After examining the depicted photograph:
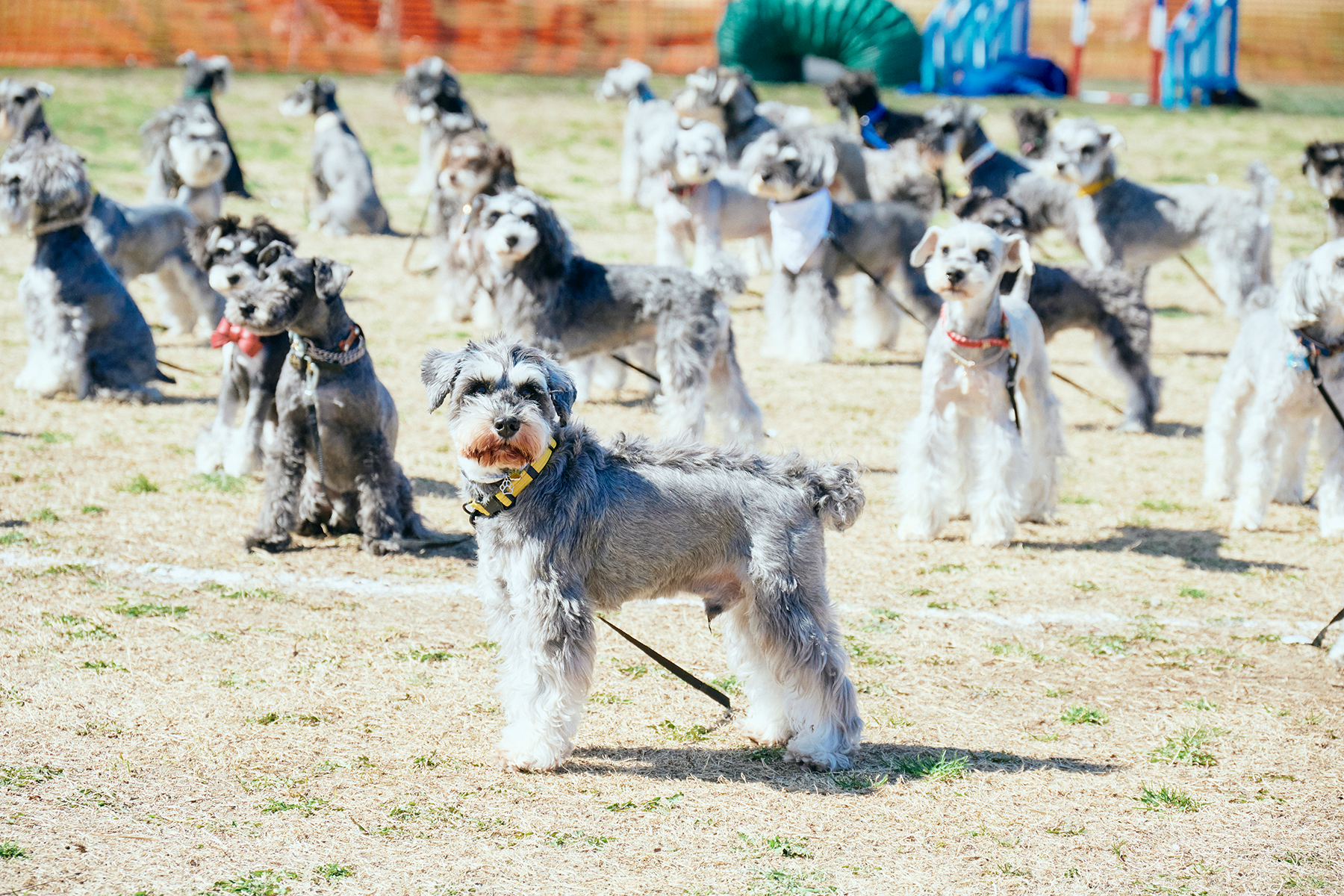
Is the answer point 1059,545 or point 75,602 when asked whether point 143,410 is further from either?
point 1059,545

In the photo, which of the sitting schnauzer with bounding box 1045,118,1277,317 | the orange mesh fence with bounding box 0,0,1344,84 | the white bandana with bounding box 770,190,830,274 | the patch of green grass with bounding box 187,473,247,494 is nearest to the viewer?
the patch of green grass with bounding box 187,473,247,494

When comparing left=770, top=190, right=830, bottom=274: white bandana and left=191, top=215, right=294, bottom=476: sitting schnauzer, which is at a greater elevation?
left=770, top=190, right=830, bottom=274: white bandana

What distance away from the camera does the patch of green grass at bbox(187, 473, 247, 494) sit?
890 cm

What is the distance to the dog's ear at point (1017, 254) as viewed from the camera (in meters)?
8.53

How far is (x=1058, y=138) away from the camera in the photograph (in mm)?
14617

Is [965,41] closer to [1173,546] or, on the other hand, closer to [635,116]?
[635,116]

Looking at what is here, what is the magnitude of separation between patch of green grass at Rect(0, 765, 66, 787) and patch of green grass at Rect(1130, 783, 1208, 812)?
4055mm

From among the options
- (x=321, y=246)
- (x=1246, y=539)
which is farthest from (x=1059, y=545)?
(x=321, y=246)

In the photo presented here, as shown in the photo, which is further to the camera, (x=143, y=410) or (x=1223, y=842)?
(x=143, y=410)

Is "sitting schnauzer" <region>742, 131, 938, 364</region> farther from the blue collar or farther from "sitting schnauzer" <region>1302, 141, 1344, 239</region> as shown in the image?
"sitting schnauzer" <region>1302, 141, 1344, 239</region>

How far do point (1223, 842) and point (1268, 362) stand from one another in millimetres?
5060

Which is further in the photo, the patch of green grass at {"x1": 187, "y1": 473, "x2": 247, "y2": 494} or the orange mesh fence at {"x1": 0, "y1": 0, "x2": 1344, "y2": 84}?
the orange mesh fence at {"x1": 0, "y1": 0, "x2": 1344, "y2": 84}

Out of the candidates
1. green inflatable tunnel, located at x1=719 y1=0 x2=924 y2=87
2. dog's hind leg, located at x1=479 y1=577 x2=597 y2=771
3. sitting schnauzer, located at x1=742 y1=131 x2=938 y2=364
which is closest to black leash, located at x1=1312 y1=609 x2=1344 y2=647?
dog's hind leg, located at x1=479 y1=577 x2=597 y2=771

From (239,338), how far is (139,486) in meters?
1.29
